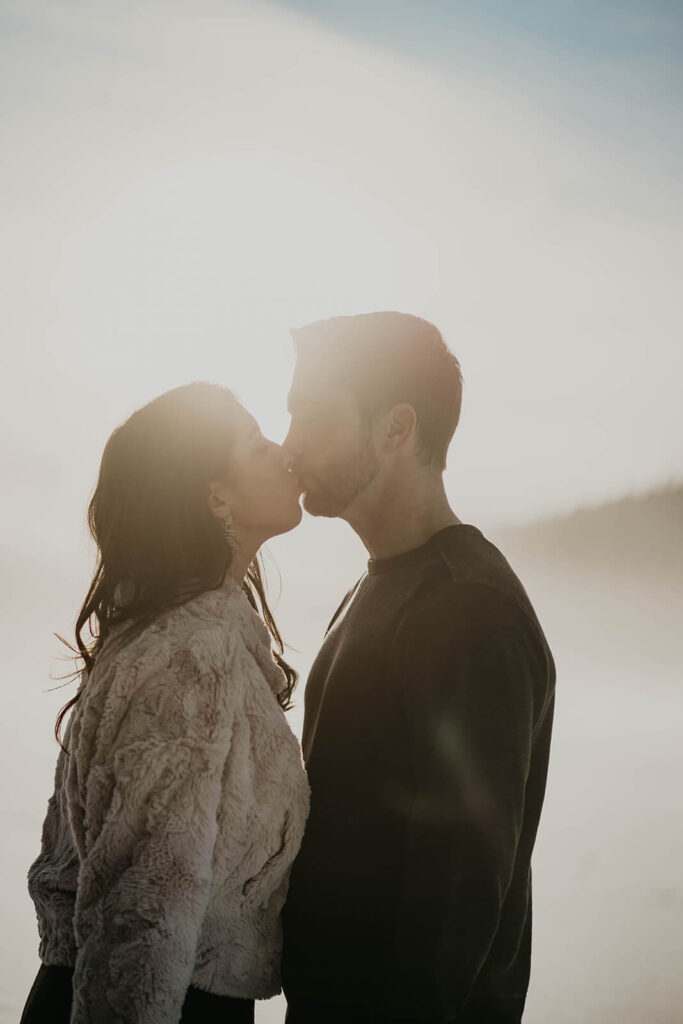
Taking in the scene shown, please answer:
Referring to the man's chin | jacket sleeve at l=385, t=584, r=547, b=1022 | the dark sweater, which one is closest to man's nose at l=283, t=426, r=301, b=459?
the man's chin

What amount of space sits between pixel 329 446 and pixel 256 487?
9.1 inches

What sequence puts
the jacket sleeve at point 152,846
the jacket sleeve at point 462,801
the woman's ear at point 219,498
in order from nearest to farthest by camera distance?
the jacket sleeve at point 152,846, the jacket sleeve at point 462,801, the woman's ear at point 219,498

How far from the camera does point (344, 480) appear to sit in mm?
2133

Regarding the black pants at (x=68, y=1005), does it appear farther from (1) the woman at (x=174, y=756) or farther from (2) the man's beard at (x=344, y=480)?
(2) the man's beard at (x=344, y=480)

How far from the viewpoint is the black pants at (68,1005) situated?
5.34ft

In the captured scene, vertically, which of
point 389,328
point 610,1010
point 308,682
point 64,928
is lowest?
point 610,1010

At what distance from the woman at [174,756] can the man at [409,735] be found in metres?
0.10

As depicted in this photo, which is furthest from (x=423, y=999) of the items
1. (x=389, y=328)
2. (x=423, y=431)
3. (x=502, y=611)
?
(x=389, y=328)

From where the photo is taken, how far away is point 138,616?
1.76 meters

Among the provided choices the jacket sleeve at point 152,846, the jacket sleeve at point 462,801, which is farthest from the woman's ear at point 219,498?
the jacket sleeve at point 462,801

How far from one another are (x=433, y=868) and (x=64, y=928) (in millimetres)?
717

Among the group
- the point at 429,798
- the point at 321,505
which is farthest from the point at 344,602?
the point at 429,798

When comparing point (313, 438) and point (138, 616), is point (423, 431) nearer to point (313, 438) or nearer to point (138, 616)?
point (313, 438)

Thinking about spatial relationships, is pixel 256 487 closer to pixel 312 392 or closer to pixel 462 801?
pixel 312 392
